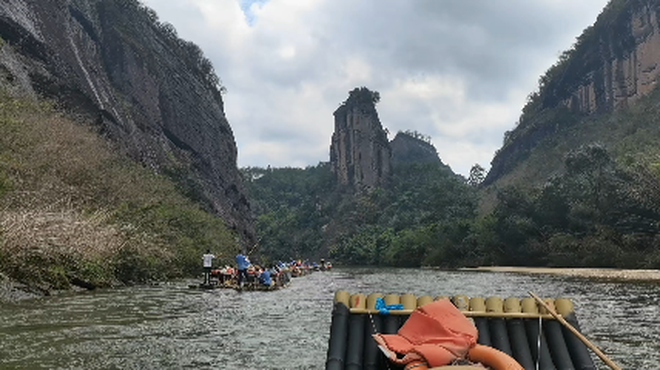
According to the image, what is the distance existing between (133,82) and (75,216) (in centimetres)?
4027

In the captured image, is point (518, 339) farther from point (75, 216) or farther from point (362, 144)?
point (362, 144)

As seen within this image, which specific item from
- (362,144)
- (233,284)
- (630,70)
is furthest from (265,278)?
(362,144)

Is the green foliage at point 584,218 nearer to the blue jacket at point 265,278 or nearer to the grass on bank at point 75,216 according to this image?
the blue jacket at point 265,278

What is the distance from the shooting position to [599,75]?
A: 79875 mm

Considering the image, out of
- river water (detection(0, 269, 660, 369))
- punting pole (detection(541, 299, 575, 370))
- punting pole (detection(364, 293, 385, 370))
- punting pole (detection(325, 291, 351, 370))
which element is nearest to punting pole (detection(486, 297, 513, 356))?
punting pole (detection(541, 299, 575, 370))

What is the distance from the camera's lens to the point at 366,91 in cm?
11062

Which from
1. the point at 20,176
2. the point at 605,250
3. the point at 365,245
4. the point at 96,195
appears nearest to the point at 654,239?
the point at 605,250

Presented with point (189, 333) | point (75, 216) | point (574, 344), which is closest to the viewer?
point (574, 344)

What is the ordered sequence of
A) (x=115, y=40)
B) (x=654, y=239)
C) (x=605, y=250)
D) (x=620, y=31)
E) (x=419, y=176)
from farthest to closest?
(x=419, y=176)
(x=620, y=31)
(x=115, y=40)
(x=605, y=250)
(x=654, y=239)

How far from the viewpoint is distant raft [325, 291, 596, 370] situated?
4461 millimetres

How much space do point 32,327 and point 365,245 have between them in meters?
71.7

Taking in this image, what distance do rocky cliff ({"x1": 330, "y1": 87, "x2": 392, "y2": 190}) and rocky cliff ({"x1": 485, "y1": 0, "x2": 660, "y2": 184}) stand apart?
2377 cm

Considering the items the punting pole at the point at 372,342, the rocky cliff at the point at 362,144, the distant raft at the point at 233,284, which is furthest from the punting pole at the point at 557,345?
the rocky cliff at the point at 362,144

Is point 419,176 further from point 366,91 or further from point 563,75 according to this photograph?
point 563,75
